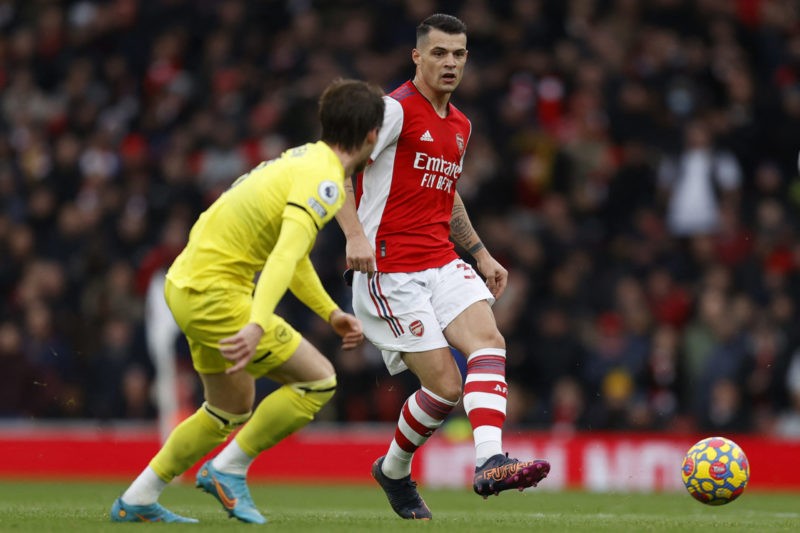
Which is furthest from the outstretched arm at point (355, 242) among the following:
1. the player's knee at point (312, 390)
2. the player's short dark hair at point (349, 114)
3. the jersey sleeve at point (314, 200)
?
the jersey sleeve at point (314, 200)

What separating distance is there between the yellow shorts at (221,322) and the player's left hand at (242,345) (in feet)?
1.31

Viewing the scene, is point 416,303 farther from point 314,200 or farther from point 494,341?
point 314,200

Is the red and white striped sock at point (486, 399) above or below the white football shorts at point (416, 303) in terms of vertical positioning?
below

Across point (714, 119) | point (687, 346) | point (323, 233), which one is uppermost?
point (714, 119)

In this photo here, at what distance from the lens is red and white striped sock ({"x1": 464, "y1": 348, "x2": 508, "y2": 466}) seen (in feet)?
23.5

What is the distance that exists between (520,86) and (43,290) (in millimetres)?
5802

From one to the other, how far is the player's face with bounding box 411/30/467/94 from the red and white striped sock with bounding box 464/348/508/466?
58.5 inches

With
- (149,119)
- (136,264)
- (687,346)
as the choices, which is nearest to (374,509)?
(687,346)

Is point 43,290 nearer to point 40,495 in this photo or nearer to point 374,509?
point 40,495

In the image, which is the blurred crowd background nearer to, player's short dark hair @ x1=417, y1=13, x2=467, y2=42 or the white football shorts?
the white football shorts

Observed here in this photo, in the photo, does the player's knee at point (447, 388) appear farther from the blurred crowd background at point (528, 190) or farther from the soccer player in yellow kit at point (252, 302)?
the blurred crowd background at point (528, 190)

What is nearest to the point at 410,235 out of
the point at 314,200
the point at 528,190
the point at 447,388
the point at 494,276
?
the point at 494,276

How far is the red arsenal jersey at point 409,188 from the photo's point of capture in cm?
764

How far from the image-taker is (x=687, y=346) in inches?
526
